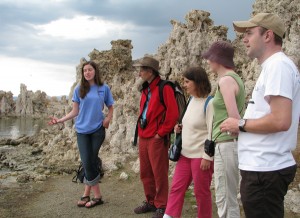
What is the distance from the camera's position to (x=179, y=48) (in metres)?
13.5

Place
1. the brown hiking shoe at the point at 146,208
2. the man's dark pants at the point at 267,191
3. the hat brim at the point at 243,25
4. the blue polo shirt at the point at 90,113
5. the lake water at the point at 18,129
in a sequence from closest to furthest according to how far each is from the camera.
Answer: the man's dark pants at the point at 267,191 → the hat brim at the point at 243,25 → the brown hiking shoe at the point at 146,208 → the blue polo shirt at the point at 90,113 → the lake water at the point at 18,129

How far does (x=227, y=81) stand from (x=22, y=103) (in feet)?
247

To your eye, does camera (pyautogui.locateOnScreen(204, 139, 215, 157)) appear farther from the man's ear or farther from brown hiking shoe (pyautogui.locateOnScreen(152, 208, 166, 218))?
brown hiking shoe (pyautogui.locateOnScreen(152, 208, 166, 218))

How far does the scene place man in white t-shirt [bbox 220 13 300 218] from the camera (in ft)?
10.6

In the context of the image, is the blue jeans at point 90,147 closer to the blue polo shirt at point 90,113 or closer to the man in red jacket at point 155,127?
the blue polo shirt at point 90,113

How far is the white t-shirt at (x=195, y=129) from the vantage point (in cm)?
568

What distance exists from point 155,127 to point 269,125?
12.2 ft

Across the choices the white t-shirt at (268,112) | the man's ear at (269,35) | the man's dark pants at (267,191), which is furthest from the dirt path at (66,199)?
the man's ear at (269,35)

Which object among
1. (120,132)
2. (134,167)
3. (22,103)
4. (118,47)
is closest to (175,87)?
(134,167)

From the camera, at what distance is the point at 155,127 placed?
6816mm

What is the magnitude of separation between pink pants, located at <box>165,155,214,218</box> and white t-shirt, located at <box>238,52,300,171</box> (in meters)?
2.24

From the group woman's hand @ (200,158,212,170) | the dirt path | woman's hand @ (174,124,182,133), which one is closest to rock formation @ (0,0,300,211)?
the dirt path

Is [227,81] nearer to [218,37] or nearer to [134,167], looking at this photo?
[134,167]

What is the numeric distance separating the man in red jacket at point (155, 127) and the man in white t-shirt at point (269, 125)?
3186 mm
